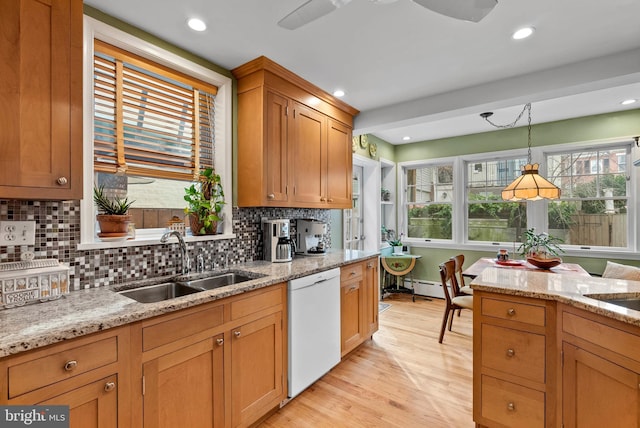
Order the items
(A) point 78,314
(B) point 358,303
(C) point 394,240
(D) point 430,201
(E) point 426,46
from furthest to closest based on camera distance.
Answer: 1. (C) point 394,240
2. (D) point 430,201
3. (B) point 358,303
4. (E) point 426,46
5. (A) point 78,314

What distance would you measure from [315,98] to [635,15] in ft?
7.40

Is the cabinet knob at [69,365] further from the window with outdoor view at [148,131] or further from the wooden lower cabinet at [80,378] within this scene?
the window with outdoor view at [148,131]

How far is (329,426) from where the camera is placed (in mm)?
1949

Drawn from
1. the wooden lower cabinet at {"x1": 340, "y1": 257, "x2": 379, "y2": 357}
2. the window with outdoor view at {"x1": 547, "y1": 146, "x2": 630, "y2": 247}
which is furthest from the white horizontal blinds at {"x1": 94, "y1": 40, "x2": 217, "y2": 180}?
the window with outdoor view at {"x1": 547, "y1": 146, "x2": 630, "y2": 247}

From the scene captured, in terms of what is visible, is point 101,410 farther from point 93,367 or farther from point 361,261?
point 361,261

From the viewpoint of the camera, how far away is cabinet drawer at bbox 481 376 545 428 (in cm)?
164

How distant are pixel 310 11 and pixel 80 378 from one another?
182 centimetres

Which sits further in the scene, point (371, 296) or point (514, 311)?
point (371, 296)

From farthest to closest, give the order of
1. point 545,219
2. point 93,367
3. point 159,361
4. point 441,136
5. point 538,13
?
1. point 441,136
2. point 545,219
3. point 538,13
4. point 159,361
5. point 93,367

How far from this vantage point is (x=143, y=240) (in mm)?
1967

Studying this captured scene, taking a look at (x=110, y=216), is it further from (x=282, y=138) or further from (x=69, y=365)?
(x=282, y=138)

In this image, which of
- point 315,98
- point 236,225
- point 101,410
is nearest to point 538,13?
point 315,98

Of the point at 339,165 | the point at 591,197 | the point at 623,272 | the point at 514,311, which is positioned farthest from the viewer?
the point at 591,197

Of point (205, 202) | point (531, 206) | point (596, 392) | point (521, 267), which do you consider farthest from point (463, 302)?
point (205, 202)
